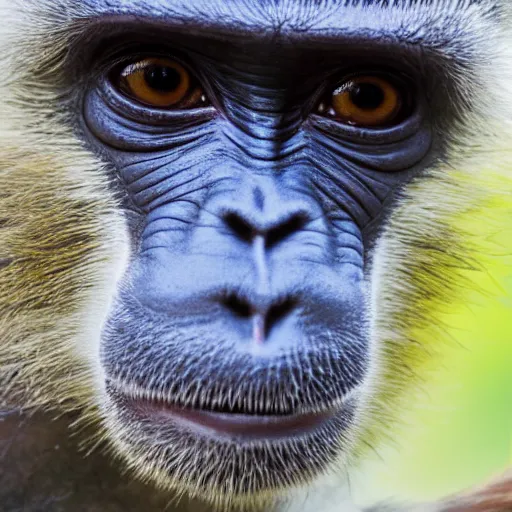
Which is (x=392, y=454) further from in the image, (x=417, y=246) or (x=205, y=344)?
(x=205, y=344)

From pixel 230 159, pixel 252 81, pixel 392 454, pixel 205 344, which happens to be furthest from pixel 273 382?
pixel 392 454

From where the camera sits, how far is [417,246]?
3.22 meters

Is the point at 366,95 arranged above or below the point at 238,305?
above

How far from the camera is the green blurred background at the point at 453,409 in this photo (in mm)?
3447

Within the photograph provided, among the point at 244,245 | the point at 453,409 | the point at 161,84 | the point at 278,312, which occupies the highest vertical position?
the point at 161,84

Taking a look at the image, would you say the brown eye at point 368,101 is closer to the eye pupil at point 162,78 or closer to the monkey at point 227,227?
the monkey at point 227,227

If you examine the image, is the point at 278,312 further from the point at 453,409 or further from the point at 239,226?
the point at 453,409

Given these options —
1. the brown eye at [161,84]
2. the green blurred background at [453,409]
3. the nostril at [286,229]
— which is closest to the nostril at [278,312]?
the nostril at [286,229]

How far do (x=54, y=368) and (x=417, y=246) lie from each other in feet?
3.84

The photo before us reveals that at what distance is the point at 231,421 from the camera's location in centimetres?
254

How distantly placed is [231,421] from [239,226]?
48 cm

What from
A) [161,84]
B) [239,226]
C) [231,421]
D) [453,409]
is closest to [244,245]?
[239,226]

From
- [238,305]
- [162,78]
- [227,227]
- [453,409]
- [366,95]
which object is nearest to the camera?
[238,305]

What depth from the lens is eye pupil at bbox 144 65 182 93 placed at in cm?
287
